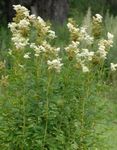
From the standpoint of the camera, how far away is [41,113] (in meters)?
5.83

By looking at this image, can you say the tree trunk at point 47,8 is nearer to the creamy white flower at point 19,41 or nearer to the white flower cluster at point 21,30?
the white flower cluster at point 21,30

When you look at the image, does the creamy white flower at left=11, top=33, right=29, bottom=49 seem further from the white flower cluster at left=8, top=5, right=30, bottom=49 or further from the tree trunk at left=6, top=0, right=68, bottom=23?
the tree trunk at left=6, top=0, right=68, bottom=23

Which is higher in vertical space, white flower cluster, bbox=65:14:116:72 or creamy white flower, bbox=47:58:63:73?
white flower cluster, bbox=65:14:116:72

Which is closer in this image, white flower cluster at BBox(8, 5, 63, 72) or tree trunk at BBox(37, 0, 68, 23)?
white flower cluster at BBox(8, 5, 63, 72)

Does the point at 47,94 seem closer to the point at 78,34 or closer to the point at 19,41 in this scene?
the point at 19,41

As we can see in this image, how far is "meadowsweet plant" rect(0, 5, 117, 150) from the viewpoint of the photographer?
19.1ft

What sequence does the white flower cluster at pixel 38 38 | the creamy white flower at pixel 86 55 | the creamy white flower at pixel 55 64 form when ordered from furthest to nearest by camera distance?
the creamy white flower at pixel 86 55 < the white flower cluster at pixel 38 38 < the creamy white flower at pixel 55 64

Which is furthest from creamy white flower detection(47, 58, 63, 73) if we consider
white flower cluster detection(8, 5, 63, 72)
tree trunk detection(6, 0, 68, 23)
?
tree trunk detection(6, 0, 68, 23)

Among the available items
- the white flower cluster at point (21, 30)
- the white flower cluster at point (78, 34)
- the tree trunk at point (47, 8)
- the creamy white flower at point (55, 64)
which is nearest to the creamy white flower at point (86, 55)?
the white flower cluster at point (78, 34)

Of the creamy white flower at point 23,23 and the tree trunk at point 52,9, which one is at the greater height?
the tree trunk at point 52,9

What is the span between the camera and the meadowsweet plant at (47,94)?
5.81m

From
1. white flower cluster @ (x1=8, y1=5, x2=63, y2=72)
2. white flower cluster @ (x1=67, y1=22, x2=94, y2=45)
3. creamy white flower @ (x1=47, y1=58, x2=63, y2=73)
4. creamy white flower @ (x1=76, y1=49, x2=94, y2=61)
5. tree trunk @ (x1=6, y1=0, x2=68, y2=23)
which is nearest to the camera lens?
creamy white flower @ (x1=47, y1=58, x2=63, y2=73)

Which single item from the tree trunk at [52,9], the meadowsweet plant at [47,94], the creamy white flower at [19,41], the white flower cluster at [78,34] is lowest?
the meadowsweet plant at [47,94]

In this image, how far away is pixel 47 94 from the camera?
228 inches
